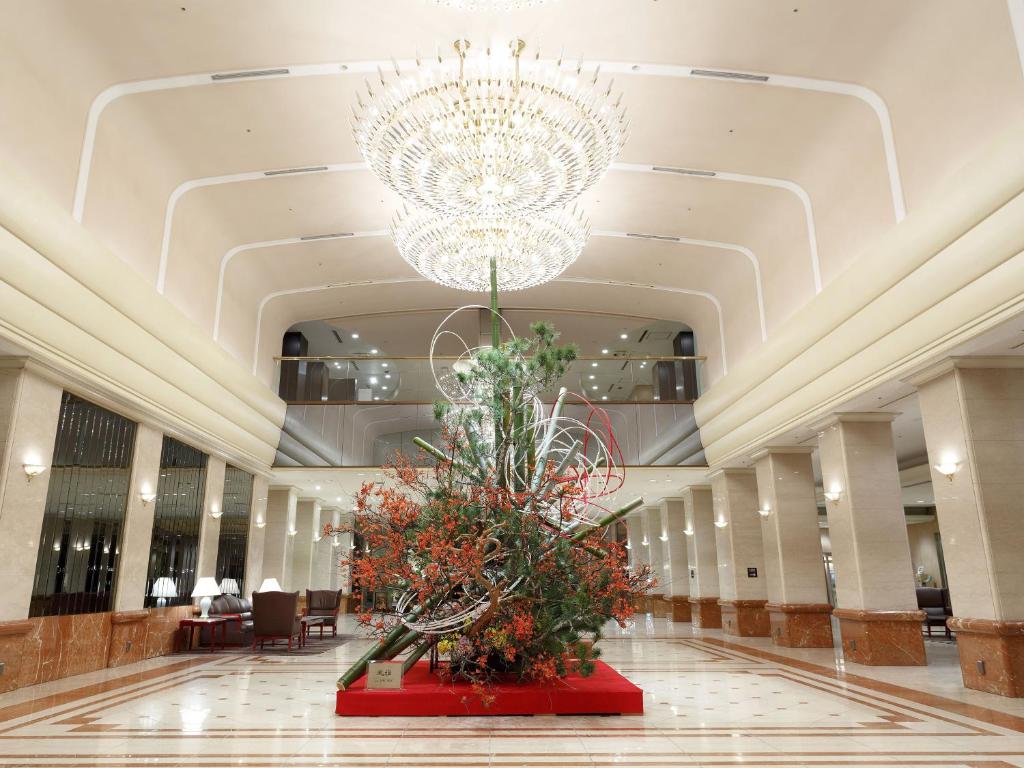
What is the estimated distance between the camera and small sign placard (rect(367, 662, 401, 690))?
5.54 m

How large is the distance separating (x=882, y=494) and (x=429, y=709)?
692cm

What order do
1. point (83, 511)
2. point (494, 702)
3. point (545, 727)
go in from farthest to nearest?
point (83, 511), point (494, 702), point (545, 727)

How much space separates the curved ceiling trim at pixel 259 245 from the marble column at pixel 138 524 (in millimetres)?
2221

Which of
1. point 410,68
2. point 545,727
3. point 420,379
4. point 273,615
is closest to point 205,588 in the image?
point 273,615

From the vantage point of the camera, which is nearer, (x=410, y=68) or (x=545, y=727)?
(x=545, y=727)

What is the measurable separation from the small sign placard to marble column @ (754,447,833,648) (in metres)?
7.64

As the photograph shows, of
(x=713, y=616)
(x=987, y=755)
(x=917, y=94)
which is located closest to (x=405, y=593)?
(x=987, y=755)

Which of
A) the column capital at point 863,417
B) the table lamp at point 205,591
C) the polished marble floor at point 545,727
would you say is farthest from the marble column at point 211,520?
the column capital at point 863,417

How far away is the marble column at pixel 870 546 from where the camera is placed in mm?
8898

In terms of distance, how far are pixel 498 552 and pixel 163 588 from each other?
23.6ft

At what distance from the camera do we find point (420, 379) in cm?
1493

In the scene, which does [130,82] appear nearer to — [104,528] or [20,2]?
[20,2]

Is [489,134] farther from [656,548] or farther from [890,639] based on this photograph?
[656,548]

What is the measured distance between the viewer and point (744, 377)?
12094 mm
